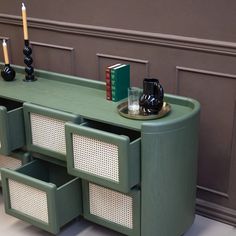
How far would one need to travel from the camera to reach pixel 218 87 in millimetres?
2078

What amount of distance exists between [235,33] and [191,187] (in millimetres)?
678

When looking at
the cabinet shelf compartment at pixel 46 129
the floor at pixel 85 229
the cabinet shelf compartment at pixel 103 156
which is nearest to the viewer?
the cabinet shelf compartment at pixel 103 156

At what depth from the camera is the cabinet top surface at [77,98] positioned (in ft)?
6.24

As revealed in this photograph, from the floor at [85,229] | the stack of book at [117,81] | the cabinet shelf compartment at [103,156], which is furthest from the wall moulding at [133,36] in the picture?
the floor at [85,229]

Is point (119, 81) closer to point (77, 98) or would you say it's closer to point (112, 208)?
point (77, 98)

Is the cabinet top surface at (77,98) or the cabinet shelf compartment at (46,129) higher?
the cabinet top surface at (77,98)

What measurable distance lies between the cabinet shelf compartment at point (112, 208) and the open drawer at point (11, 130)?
1.23 ft

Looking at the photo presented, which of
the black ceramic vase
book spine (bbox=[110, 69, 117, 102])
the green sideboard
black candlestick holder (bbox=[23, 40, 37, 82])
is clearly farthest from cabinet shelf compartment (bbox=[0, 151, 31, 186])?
the black ceramic vase

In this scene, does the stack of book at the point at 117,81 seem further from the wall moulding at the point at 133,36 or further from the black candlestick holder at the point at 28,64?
the black candlestick holder at the point at 28,64

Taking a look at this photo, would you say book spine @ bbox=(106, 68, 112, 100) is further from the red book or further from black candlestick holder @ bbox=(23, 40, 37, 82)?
black candlestick holder @ bbox=(23, 40, 37, 82)

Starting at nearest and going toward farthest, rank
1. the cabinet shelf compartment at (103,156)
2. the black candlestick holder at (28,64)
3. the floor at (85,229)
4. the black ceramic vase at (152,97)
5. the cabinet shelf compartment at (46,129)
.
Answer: the cabinet shelf compartment at (103,156)
the black ceramic vase at (152,97)
the cabinet shelf compartment at (46,129)
the floor at (85,229)
the black candlestick holder at (28,64)

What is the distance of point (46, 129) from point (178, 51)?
696 millimetres

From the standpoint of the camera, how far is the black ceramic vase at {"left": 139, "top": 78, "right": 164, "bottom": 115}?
6.12 ft

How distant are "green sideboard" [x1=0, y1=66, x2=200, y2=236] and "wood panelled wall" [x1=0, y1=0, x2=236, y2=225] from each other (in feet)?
Result: 0.65
